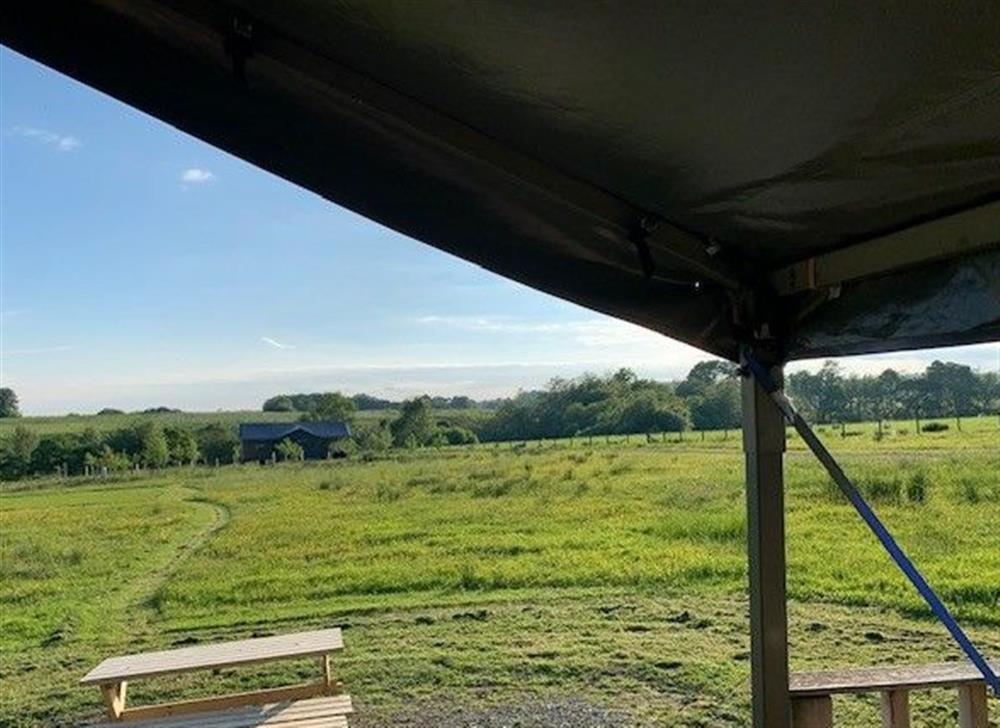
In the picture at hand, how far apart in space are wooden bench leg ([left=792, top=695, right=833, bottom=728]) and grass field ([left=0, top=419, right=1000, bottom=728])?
1600 millimetres

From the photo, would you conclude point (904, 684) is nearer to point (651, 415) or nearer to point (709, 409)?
point (709, 409)

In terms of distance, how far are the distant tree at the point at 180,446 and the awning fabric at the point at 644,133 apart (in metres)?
2.83

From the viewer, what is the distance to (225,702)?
2.73 metres

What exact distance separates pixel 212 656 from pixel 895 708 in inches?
91.8

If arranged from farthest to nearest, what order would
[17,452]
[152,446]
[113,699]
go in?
[152,446] < [17,452] < [113,699]

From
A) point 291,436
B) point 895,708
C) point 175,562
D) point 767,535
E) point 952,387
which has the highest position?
point 952,387

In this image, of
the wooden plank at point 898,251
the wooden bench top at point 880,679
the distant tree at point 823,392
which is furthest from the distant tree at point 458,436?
the wooden plank at point 898,251

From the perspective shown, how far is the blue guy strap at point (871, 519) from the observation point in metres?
0.86

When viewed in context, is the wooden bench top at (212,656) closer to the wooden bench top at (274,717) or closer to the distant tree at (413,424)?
the wooden bench top at (274,717)

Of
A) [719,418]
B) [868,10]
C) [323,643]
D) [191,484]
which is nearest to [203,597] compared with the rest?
[191,484]

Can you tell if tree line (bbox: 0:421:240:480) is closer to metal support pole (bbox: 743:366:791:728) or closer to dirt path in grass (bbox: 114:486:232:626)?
dirt path in grass (bbox: 114:486:232:626)

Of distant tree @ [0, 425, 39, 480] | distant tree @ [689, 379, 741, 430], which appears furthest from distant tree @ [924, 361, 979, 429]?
distant tree @ [0, 425, 39, 480]

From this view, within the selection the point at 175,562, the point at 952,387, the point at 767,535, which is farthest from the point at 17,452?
the point at 952,387

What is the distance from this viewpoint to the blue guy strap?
33.7 inches
